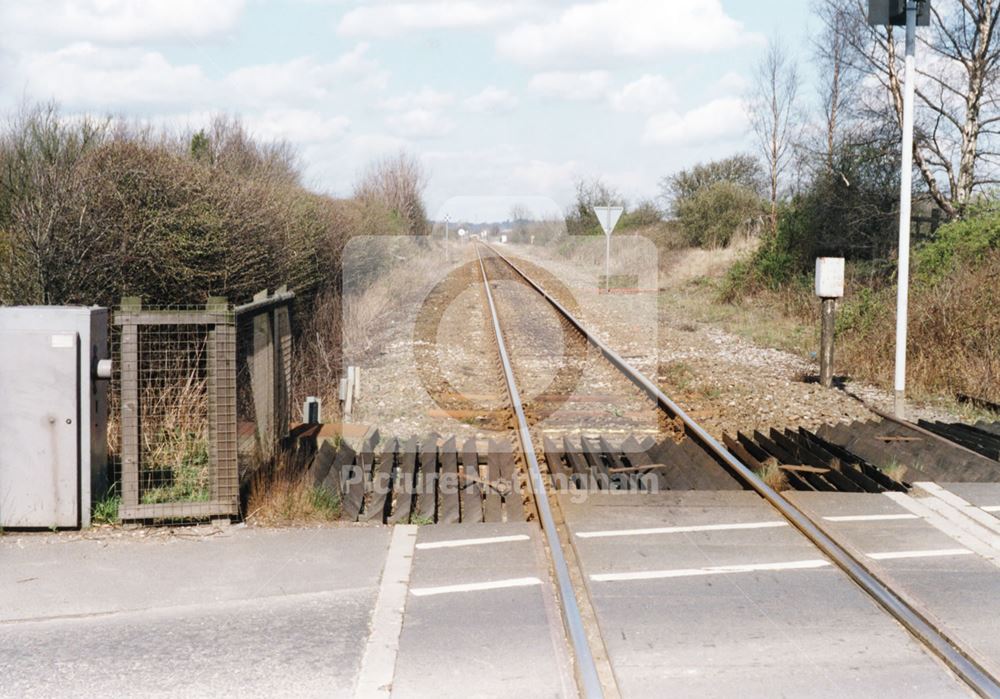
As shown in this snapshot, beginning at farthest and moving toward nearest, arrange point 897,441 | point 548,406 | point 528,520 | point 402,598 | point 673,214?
point 673,214 → point 548,406 → point 897,441 → point 528,520 → point 402,598

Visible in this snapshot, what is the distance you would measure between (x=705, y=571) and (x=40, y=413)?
4455 mm

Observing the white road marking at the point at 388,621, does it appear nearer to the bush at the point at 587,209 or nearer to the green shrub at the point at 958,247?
the green shrub at the point at 958,247

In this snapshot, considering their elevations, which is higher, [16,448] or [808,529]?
[16,448]

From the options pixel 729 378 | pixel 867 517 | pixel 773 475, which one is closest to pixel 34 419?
pixel 773 475

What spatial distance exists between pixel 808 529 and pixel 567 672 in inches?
109

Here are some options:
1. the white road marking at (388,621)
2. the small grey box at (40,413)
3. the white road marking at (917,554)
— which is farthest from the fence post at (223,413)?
the white road marking at (917,554)

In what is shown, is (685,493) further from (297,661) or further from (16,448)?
(16,448)

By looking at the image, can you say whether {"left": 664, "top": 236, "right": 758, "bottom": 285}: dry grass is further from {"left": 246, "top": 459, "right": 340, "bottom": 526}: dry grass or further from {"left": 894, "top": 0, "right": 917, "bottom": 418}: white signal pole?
{"left": 246, "top": 459, "right": 340, "bottom": 526}: dry grass

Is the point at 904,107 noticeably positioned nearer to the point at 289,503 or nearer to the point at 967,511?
the point at 967,511

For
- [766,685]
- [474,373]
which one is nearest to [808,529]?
[766,685]

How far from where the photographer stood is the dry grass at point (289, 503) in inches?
280

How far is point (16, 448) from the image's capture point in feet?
22.2

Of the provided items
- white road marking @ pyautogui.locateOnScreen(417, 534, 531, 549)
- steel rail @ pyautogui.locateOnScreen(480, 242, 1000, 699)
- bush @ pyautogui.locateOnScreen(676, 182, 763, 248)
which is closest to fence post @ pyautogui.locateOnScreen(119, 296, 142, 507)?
white road marking @ pyautogui.locateOnScreen(417, 534, 531, 549)

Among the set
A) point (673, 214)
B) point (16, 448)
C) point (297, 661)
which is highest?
point (673, 214)
